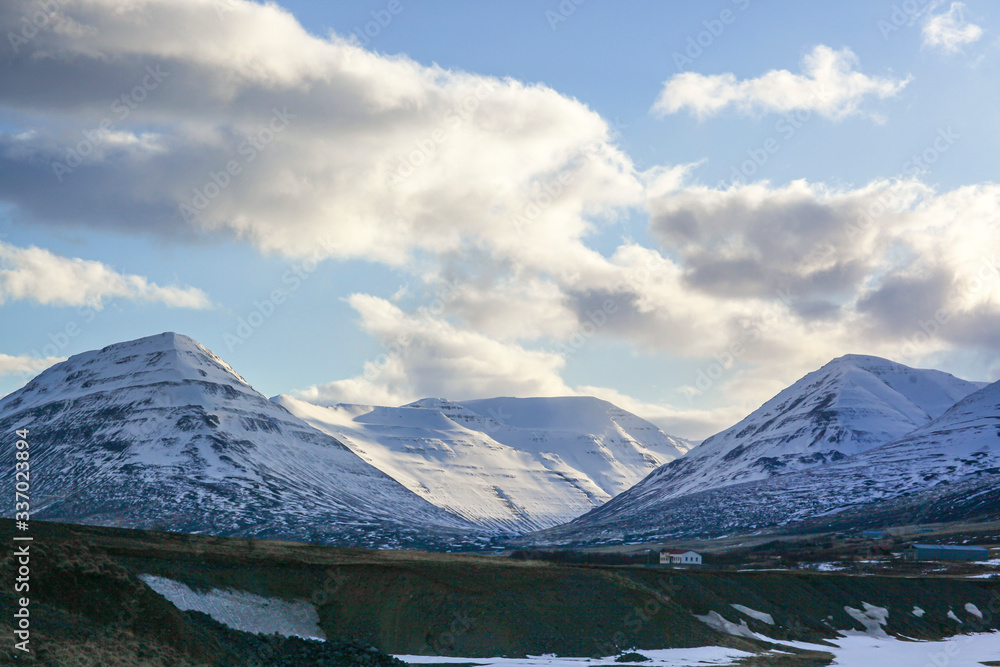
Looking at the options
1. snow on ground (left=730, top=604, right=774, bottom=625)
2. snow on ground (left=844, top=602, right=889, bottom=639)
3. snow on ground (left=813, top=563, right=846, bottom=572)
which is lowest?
snow on ground (left=844, top=602, right=889, bottom=639)

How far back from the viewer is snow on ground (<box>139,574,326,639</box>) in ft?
222

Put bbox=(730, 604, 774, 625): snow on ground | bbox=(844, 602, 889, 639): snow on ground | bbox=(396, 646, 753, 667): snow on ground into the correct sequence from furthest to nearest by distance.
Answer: bbox=(844, 602, 889, 639): snow on ground → bbox=(730, 604, 774, 625): snow on ground → bbox=(396, 646, 753, 667): snow on ground

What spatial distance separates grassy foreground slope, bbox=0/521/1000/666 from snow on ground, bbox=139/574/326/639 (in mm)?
1216

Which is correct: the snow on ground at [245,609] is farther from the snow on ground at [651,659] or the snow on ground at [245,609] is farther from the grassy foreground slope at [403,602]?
the snow on ground at [651,659]

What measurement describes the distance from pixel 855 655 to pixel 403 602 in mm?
44458

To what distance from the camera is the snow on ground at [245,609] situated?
67750 millimetres

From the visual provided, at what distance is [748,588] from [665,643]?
26.4 m

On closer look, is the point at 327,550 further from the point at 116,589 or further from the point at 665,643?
the point at 116,589

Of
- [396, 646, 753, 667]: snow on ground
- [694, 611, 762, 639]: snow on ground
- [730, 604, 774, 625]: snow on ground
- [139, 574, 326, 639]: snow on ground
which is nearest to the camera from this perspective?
[139, 574, 326, 639]: snow on ground

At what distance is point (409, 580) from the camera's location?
79.6m

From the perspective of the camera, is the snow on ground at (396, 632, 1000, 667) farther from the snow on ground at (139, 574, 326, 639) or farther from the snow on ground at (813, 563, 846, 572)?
the snow on ground at (813, 563, 846, 572)

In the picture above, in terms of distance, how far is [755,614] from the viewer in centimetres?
9494

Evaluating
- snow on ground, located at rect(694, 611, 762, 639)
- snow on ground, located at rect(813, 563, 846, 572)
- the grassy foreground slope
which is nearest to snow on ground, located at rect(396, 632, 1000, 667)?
the grassy foreground slope

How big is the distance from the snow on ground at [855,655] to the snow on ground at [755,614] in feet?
17.1
